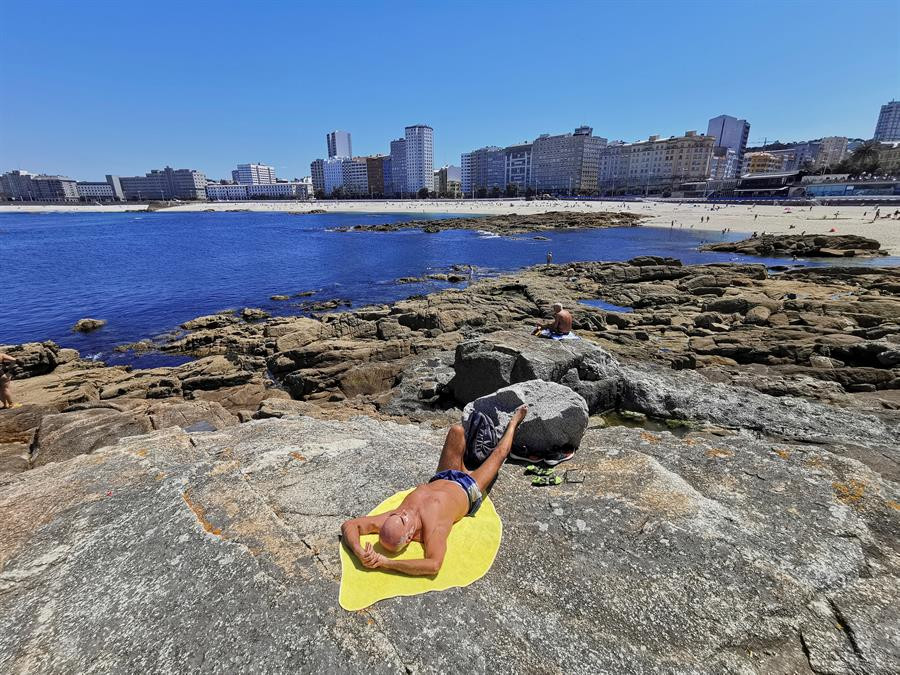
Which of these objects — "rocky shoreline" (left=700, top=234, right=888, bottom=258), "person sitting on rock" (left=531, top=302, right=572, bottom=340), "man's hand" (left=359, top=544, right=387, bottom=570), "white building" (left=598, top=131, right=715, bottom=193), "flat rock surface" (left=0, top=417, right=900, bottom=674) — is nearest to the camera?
"flat rock surface" (left=0, top=417, right=900, bottom=674)

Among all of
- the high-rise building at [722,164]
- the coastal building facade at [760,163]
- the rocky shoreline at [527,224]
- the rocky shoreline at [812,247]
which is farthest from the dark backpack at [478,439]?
the coastal building facade at [760,163]

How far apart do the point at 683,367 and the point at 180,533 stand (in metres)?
13.1

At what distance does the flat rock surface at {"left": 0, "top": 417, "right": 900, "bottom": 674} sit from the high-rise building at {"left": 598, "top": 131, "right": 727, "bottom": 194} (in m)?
171

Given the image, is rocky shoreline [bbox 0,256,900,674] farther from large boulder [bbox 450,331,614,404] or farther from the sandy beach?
the sandy beach

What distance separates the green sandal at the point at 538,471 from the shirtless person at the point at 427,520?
769mm

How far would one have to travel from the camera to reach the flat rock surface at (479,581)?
3551mm

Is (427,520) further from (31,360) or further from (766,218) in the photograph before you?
(766,218)

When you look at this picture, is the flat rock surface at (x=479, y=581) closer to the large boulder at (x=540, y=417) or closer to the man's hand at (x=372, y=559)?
the man's hand at (x=372, y=559)

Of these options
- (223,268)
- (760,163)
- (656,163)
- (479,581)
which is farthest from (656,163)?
(479,581)

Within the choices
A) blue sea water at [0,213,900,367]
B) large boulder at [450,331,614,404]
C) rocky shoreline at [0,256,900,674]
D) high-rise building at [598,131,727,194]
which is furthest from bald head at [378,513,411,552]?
high-rise building at [598,131,727,194]

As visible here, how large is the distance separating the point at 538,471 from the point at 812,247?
47184 millimetres

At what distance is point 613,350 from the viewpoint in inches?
552

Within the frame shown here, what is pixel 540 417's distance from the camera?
22.7 feet

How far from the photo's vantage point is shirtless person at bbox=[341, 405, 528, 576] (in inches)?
168
